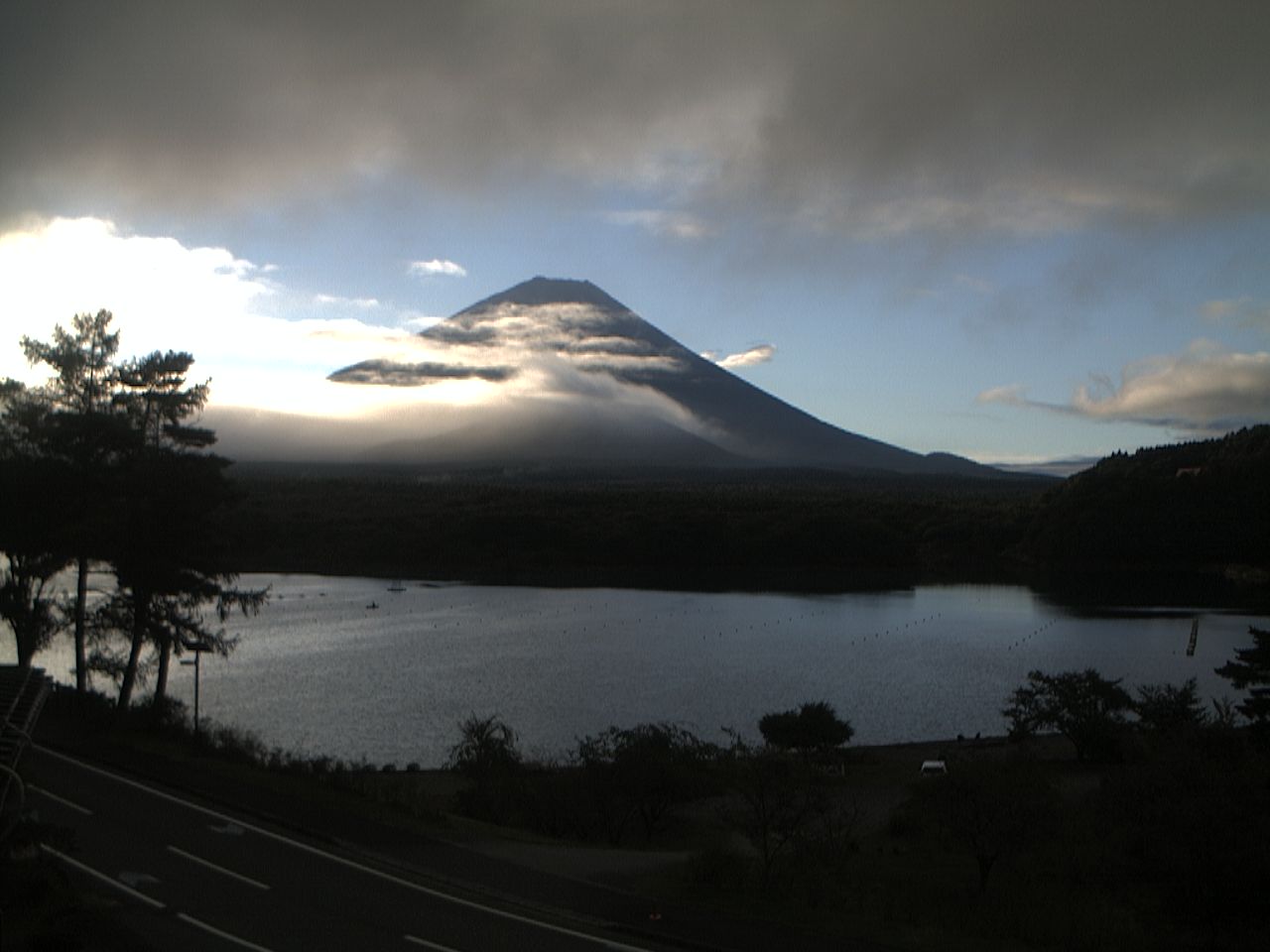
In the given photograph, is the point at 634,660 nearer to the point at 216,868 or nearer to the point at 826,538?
the point at 216,868

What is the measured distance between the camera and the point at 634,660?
30469mm

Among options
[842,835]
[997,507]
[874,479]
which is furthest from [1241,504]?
[874,479]

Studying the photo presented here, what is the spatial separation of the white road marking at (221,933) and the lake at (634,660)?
1092cm

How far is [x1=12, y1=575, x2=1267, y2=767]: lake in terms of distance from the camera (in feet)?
75.8

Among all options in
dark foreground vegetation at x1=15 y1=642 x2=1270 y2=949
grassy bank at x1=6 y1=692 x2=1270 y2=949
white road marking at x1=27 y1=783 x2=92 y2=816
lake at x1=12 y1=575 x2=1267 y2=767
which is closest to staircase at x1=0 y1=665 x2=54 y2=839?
dark foreground vegetation at x1=15 y1=642 x2=1270 y2=949

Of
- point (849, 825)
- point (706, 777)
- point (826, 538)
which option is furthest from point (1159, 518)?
point (849, 825)

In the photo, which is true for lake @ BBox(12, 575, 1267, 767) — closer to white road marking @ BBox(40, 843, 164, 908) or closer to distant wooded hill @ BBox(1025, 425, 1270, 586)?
white road marking @ BBox(40, 843, 164, 908)

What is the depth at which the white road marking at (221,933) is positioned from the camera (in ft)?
20.5

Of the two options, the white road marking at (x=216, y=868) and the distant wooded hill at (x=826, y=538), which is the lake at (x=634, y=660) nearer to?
the distant wooded hill at (x=826, y=538)

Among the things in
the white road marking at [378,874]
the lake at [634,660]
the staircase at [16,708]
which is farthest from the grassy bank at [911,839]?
the lake at [634,660]

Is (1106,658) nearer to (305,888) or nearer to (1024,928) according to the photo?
(1024,928)

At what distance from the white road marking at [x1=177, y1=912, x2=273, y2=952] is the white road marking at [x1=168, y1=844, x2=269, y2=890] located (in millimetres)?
706

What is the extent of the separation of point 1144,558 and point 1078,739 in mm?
40190

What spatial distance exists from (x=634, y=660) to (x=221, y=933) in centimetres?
2427
